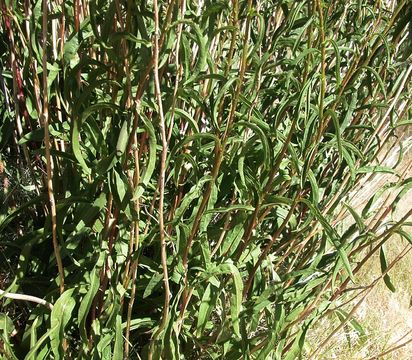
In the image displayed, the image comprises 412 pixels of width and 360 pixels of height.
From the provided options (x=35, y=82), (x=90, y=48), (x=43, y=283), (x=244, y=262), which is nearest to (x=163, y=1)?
(x=90, y=48)

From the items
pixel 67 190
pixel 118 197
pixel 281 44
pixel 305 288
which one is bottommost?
pixel 305 288

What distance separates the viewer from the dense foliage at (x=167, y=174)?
1363 millimetres

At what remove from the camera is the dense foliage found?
1363mm

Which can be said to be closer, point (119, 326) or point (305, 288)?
point (119, 326)

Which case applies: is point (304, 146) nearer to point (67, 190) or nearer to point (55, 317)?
point (67, 190)

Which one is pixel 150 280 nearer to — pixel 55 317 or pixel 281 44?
pixel 55 317

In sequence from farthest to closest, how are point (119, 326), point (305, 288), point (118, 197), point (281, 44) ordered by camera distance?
1. point (305, 288)
2. point (281, 44)
3. point (119, 326)
4. point (118, 197)

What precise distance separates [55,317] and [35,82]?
1.79 feet

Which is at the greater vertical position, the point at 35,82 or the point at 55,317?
the point at 35,82

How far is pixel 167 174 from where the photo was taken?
1688 mm

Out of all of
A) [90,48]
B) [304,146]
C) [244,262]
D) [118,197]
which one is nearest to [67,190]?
[118,197]

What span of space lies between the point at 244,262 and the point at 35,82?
673 mm

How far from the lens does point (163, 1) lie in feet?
5.32

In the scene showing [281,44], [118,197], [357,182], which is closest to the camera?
[118,197]
